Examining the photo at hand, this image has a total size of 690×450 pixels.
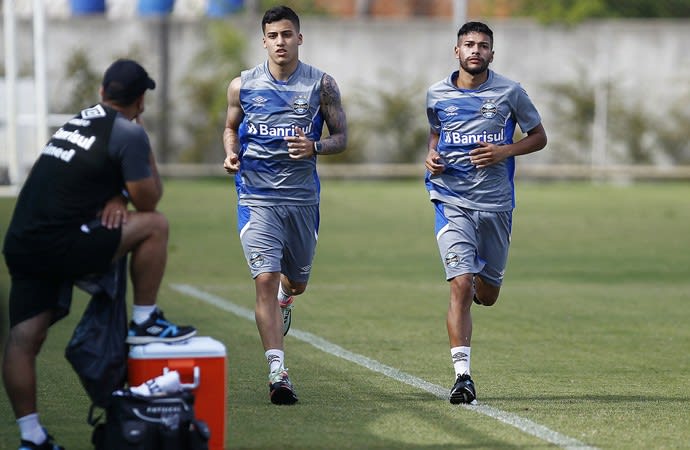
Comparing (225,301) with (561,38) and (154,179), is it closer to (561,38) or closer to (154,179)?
(154,179)

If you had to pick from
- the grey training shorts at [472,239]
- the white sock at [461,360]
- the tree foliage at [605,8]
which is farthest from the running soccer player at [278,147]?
the tree foliage at [605,8]

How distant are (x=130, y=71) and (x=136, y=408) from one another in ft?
5.37

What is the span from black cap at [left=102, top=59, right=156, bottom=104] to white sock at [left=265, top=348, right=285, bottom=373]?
2.24m

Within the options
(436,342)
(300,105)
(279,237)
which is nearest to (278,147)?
(300,105)

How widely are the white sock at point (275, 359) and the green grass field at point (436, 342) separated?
23 cm

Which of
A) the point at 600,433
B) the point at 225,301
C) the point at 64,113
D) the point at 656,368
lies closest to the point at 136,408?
the point at 600,433

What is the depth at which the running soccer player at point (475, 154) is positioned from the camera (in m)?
8.58

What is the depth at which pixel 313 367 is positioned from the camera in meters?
9.35

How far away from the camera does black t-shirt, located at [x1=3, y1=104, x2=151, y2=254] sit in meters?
6.38

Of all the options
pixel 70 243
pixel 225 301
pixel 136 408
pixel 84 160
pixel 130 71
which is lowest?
pixel 225 301

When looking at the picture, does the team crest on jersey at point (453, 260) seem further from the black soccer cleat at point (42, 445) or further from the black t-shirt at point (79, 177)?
the black soccer cleat at point (42, 445)

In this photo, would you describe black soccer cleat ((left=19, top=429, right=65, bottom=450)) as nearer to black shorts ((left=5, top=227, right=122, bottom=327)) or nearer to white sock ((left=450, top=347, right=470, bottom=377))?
black shorts ((left=5, top=227, right=122, bottom=327))

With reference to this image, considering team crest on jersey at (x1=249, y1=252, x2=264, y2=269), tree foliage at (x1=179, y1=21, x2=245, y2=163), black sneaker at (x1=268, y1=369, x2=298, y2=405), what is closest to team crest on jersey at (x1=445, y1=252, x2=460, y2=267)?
team crest on jersey at (x1=249, y1=252, x2=264, y2=269)

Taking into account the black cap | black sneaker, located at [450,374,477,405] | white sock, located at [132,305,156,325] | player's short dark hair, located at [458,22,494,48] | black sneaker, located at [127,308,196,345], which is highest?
player's short dark hair, located at [458,22,494,48]
